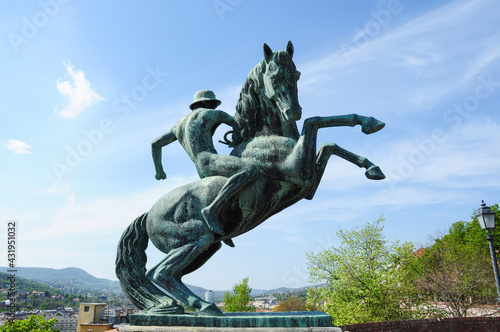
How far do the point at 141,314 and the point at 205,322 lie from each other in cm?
68

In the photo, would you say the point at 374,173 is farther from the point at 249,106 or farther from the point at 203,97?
the point at 203,97

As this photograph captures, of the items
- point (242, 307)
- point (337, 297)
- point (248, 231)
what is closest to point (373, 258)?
point (337, 297)

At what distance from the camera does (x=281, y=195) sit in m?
3.92

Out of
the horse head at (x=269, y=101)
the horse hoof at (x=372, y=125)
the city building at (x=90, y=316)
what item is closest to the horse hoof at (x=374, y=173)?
the horse hoof at (x=372, y=125)

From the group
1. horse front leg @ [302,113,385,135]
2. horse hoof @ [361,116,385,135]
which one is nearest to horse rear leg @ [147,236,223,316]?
horse front leg @ [302,113,385,135]

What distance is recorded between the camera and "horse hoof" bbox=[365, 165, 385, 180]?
387 centimetres

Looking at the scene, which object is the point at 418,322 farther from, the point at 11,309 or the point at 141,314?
the point at 11,309

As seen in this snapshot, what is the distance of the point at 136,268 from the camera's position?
4.14 m

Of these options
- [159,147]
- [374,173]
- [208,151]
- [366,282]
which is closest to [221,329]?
[208,151]

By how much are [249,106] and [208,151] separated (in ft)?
2.31

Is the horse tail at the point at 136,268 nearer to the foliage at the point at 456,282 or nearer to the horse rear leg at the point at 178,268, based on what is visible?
the horse rear leg at the point at 178,268

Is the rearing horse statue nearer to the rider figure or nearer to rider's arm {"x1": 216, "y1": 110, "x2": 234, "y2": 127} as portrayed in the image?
the rider figure

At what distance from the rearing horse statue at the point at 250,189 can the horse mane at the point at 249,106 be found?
0.04 ft

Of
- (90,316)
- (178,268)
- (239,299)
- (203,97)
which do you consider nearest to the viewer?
(178,268)
